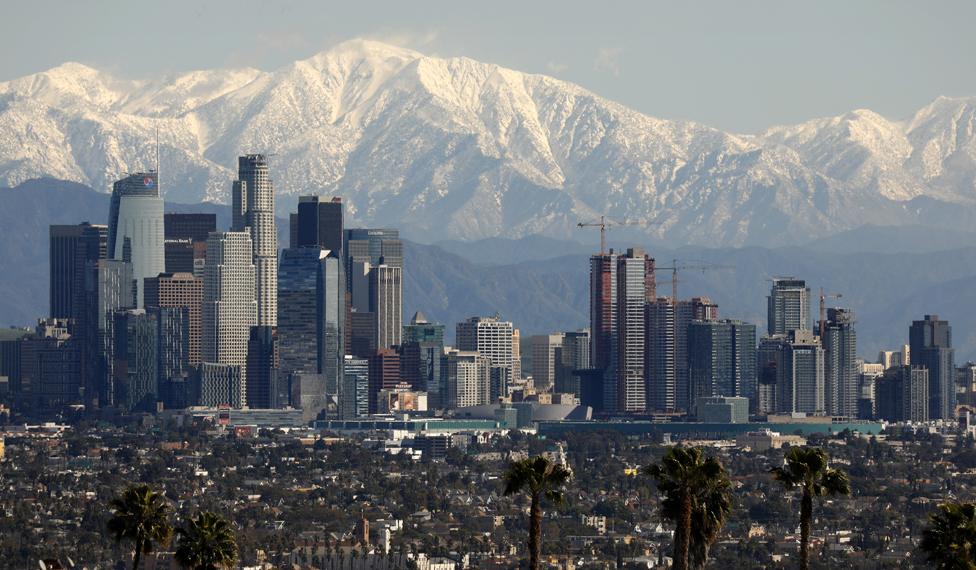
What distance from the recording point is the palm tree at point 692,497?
12644 cm

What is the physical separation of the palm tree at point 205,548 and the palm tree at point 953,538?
35012mm

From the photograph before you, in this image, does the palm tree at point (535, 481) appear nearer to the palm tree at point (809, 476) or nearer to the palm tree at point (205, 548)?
the palm tree at point (809, 476)

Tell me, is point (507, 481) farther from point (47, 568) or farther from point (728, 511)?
point (47, 568)

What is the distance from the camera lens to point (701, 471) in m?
126

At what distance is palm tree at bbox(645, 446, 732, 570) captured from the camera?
415 feet

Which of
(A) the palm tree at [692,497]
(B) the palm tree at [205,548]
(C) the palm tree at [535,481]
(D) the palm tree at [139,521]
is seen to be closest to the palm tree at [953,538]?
(A) the palm tree at [692,497]

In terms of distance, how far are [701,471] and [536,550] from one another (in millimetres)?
8784

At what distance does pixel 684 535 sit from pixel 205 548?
1090 inches

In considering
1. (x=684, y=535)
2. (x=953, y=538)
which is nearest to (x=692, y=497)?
(x=684, y=535)

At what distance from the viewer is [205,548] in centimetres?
14338

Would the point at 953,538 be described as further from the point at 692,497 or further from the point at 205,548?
the point at 205,548

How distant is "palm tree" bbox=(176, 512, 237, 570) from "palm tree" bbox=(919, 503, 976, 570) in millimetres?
35012

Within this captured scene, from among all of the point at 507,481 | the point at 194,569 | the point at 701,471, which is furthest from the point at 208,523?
the point at 701,471

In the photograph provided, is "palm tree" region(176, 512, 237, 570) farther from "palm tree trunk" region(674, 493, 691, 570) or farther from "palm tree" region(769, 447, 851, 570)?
"palm tree" region(769, 447, 851, 570)
